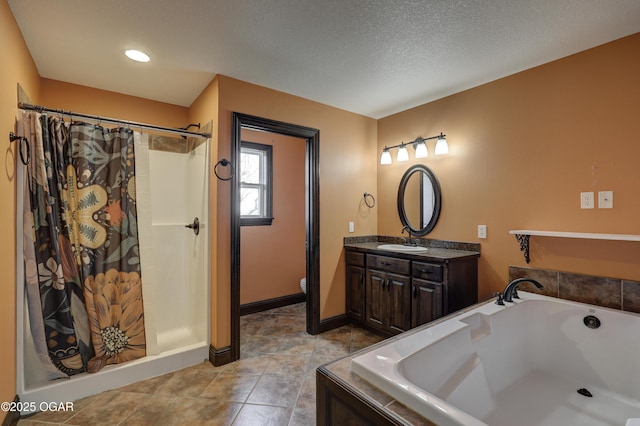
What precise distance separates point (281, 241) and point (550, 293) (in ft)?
9.42

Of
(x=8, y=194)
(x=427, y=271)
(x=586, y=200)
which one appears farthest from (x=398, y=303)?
(x=8, y=194)

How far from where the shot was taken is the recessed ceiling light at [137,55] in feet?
6.93

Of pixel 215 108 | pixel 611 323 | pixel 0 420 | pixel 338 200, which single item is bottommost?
pixel 0 420

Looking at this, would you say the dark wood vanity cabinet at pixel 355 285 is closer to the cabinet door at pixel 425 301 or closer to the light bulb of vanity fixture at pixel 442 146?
the cabinet door at pixel 425 301

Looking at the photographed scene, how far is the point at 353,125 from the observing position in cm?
336

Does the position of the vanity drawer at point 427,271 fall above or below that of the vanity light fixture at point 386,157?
below

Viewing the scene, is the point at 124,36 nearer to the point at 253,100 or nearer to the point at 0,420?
the point at 253,100

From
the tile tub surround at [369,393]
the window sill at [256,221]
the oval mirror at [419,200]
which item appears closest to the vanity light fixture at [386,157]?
the oval mirror at [419,200]

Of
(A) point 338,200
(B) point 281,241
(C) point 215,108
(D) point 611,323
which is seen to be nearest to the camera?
(D) point 611,323

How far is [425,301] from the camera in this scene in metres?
2.47

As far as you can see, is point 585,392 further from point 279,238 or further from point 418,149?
point 279,238

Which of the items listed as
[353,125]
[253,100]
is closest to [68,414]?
[253,100]

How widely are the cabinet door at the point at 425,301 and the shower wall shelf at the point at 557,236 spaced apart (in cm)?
72

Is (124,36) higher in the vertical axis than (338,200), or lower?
higher
